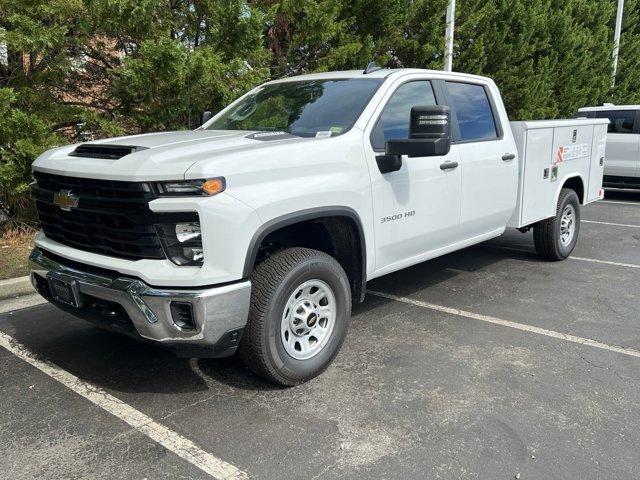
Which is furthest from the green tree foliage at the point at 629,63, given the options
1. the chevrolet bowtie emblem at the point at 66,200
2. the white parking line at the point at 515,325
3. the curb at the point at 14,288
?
the chevrolet bowtie emblem at the point at 66,200

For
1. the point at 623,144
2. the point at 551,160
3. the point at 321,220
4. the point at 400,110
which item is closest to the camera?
the point at 321,220

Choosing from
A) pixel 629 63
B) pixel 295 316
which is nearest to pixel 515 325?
pixel 295 316

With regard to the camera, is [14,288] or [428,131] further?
[14,288]

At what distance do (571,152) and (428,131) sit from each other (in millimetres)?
3476

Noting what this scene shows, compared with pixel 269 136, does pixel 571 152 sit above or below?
below

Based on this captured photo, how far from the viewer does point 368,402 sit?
359cm

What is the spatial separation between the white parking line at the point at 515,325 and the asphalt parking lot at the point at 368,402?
0.8 inches

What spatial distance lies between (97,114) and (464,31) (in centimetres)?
875

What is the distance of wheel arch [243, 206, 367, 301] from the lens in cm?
330

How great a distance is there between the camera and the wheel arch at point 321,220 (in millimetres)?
3299

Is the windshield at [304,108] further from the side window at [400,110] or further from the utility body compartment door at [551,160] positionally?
the utility body compartment door at [551,160]

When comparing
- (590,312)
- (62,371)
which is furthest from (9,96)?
(590,312)

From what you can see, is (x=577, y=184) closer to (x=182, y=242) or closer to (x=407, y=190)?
(x=407, y=190)

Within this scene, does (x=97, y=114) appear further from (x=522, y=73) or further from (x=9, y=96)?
(x=522, y=73)
